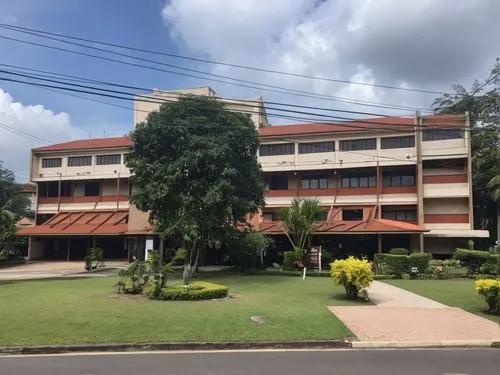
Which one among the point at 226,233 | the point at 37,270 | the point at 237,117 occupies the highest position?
the point at 237,117

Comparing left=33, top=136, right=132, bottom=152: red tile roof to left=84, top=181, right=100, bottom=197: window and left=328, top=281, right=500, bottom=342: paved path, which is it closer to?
left=84, top=181, right=100, bottom=197: window

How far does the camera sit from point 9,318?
44.4 feet

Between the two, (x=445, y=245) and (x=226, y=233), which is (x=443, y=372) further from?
(x=445, y=245)

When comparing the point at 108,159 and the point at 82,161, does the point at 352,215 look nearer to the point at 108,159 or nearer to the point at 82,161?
the point at 108,159

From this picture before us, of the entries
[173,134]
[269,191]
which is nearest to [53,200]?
[269,191]

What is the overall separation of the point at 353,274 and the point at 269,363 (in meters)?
8.98

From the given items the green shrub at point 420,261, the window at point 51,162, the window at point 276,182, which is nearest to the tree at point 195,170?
the green shrub at point 420,261

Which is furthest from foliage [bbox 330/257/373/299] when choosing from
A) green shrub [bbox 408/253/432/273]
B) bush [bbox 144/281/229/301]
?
green shrub [bbox 408/253/432/273]

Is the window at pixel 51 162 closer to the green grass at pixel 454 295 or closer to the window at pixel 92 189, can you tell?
the window at pixel 92 189

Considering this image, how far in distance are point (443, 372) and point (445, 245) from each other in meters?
36.4

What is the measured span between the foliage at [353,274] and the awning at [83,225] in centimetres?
2931

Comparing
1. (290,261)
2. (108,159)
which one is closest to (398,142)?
(290,261)

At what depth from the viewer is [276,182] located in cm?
4750

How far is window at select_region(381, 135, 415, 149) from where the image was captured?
42750 millimetres
